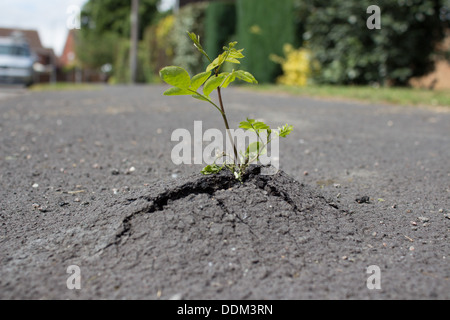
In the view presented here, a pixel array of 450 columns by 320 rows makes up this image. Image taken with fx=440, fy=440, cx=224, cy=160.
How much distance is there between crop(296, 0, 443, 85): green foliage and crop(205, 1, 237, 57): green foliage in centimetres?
315

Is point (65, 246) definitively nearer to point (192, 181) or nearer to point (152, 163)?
point (192, 181)

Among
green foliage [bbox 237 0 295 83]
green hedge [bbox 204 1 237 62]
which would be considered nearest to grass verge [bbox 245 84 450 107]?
green foliage [bbox 237 0 295 83]

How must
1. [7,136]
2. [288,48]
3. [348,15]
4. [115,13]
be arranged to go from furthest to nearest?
[115,13], [288,48], [348,15], [7,136]

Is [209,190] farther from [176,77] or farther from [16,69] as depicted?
[16,69]

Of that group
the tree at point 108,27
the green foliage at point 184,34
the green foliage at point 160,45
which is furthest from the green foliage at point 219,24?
the tree at point 108,27

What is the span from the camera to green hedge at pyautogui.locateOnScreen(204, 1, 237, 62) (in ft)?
45.9

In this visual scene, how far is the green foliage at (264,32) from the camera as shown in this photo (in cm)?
1233

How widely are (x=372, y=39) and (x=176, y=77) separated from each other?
9.59 metres

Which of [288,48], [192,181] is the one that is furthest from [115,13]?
[192,181]

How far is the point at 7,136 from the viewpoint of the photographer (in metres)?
4.48

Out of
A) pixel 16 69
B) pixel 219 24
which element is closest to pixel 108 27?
pixel 16 69

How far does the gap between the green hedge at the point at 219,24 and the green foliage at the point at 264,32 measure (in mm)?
1086

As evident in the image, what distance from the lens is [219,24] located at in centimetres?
1406
